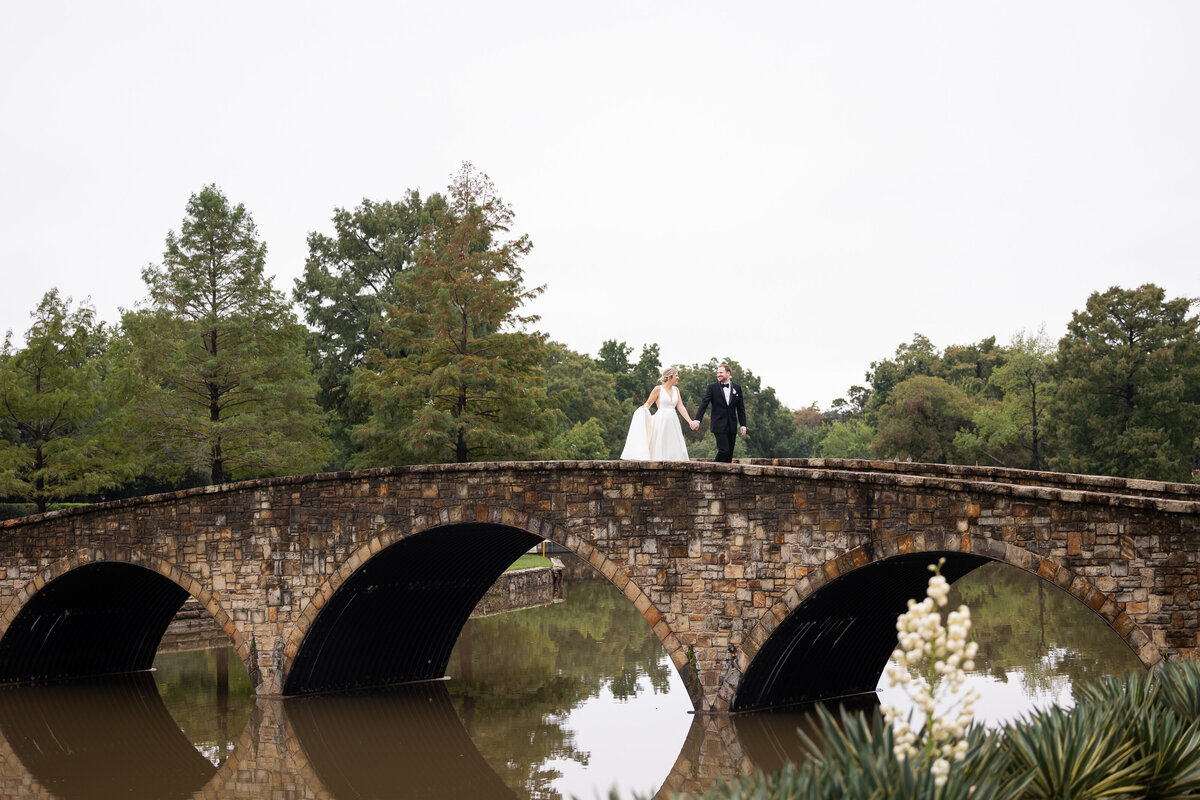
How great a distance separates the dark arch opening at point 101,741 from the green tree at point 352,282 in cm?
1602

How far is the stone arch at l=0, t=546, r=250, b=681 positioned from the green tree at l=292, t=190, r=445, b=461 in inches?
625

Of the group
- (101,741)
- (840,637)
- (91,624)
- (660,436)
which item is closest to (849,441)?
(91,624)

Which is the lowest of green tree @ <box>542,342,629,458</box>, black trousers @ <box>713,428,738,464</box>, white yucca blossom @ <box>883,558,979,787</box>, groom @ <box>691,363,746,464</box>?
white yucca blossom @ <box>883,558,979,787</box>

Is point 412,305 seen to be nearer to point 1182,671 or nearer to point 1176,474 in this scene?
point 1176,474

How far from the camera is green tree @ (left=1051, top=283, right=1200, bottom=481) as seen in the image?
37.9m

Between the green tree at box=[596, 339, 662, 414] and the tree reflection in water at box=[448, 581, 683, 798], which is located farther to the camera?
the green tree at box=[596, 339, 662, 414]

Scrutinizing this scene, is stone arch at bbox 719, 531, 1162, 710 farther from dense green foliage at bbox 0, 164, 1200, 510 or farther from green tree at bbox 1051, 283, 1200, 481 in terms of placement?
green tree at bbox 1051, 283, 1200, 481

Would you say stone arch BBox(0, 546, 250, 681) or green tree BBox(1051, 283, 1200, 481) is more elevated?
green tree BBox(1051, 283, 1200, 481)

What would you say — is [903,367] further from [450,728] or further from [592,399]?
[450,728]

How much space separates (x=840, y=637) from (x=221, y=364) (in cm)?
1685

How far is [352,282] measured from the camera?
118 feet

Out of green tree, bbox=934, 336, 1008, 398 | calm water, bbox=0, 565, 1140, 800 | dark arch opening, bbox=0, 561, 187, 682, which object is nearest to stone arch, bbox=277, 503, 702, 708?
calm water, bbox=0, 565, 1140, 800

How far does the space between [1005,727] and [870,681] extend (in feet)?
36.4

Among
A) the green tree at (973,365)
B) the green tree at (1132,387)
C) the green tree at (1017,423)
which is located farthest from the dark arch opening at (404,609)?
the green tree at (973,365)
